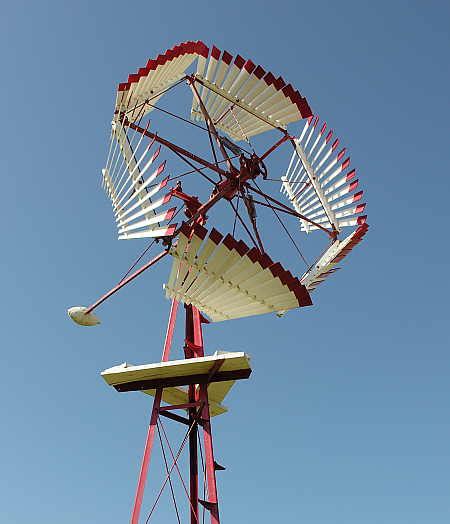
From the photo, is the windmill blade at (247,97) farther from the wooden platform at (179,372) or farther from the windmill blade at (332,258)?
the wooden platform at (179,372)

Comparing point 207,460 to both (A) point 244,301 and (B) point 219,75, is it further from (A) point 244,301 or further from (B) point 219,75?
(B) point 219,75

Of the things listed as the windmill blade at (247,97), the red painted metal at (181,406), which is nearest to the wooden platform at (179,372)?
the red painted metal at (181,406)

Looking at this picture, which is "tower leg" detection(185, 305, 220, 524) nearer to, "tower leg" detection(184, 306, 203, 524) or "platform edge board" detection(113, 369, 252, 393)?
"tower leg" detection(184, 306, 203, 524)

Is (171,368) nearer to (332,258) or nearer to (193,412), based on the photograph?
(193,412)

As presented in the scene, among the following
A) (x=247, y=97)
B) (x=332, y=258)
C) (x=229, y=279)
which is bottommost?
(x=229, y=279)

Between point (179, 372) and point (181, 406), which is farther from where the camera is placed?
point (181, 406)

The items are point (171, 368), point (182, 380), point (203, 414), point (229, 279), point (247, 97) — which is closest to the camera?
point (229, 279)

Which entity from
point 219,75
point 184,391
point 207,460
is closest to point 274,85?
point 219,75

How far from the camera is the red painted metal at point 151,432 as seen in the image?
460 inches

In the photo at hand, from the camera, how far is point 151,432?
12688mm

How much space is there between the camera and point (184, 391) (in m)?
14.0

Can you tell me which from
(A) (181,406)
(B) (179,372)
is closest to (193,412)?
(A) (181,406)

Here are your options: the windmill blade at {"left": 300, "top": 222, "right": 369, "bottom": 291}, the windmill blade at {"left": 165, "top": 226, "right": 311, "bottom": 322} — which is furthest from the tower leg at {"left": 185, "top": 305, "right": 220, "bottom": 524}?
the windmill blade at {"left": 300, "top": 222, "right": 369, "bottom": 291}

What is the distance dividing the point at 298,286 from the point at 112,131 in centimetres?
516
